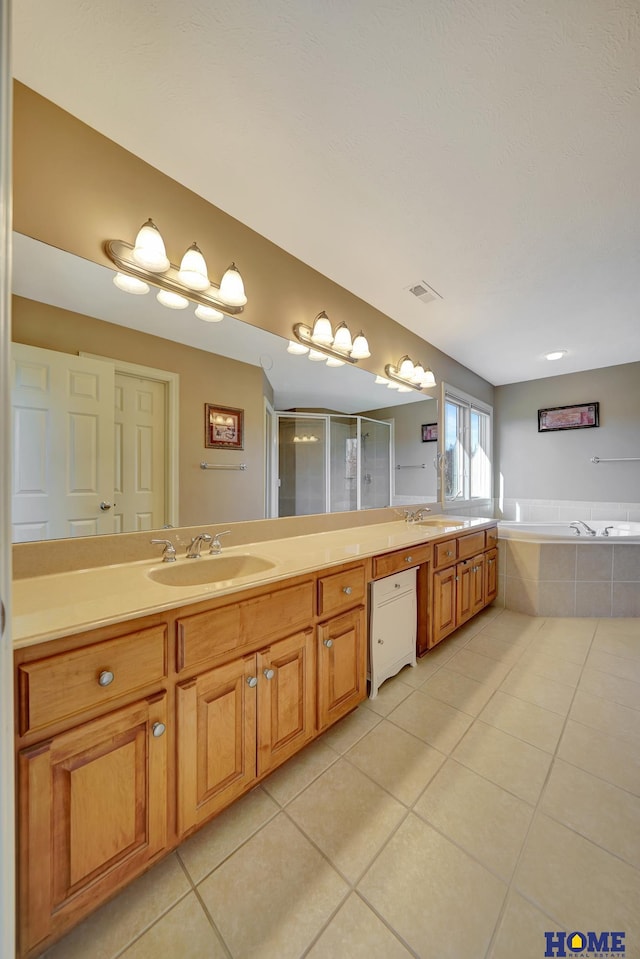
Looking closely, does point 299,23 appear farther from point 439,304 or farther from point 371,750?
point 371,750

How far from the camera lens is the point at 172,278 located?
56.8 inches

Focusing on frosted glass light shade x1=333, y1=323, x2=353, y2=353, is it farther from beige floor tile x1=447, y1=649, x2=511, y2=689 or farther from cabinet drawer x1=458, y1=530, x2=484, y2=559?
beige floor tile x1=447, y1=649, x2=511, y2=689

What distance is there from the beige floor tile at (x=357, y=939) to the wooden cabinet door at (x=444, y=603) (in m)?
1.38

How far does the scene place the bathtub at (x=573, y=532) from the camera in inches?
110

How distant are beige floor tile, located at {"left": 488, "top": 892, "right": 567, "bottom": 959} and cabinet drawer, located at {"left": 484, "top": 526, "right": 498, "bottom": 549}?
83.9 inches

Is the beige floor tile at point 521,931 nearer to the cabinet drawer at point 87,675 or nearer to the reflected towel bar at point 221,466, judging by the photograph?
the cabinet drawer at point 87,675

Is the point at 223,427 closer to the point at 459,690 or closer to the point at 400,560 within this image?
the point at 400,560

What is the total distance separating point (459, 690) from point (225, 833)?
50.2 inches

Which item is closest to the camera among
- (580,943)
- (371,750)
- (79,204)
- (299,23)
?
(580,943)

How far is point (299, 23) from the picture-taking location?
3.18 ft

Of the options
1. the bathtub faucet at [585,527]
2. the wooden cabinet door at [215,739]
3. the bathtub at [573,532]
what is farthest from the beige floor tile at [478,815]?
the bathtub faucet at [585,527]

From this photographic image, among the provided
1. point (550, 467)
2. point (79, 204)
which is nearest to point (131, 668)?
point (79, 204)

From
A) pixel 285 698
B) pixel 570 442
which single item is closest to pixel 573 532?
pixel 570 442

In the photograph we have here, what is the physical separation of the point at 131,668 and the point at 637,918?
4.76ft
